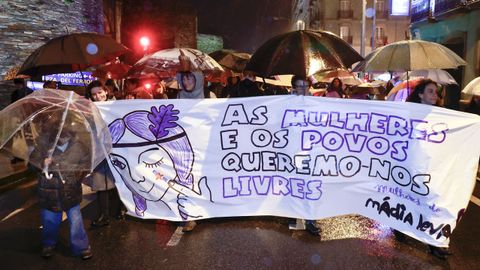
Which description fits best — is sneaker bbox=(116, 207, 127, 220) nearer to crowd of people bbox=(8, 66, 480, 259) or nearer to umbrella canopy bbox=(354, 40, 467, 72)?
crowd of people bbox=(8, 66, 480, 259)

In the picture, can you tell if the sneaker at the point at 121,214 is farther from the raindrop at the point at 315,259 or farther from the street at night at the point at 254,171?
the raindrop at the point at 315,259

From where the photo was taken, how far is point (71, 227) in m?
4.47

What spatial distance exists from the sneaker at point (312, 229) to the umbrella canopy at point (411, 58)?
2312 millimetres

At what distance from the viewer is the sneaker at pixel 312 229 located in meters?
5.12

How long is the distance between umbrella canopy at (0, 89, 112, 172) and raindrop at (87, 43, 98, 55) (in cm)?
222

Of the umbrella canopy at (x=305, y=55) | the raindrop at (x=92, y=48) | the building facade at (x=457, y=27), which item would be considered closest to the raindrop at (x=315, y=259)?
the umbrella canopy at (x=305, y=55)

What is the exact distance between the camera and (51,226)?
14.9 ft

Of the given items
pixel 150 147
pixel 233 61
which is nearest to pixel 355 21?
pixel 233 61

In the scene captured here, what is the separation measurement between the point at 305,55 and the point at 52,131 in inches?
114

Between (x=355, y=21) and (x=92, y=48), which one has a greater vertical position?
(x=355, y=21)

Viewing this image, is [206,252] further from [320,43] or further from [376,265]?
[320,43]

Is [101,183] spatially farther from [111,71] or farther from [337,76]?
[337,76]

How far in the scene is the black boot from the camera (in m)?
5.52

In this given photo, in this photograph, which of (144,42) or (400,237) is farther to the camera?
(144,42)
